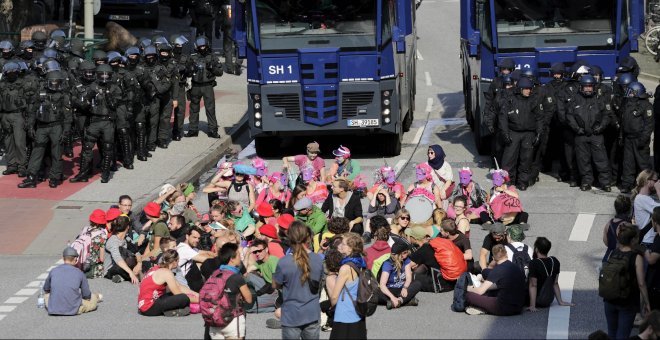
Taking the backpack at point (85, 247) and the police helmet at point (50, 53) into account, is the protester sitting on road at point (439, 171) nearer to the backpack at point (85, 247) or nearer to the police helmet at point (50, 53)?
the backpack at point (85, 247)

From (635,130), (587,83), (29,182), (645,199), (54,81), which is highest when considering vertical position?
(54,81)

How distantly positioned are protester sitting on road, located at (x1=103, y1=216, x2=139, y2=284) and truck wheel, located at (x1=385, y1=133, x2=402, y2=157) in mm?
8656

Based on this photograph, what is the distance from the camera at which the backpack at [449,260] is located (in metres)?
16.7

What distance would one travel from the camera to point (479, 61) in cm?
→ 2494

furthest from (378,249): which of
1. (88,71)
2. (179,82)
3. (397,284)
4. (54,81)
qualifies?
(179,82)

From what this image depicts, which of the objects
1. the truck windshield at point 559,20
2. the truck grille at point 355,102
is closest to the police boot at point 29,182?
the truck grille at point 355,102

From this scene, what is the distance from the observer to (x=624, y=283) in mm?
13562

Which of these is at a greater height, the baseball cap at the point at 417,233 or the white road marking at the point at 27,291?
the baseball cap at the point at 417,233

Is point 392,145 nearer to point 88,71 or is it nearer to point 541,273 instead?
Result: point 88,71

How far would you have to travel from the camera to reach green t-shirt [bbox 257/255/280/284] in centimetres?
1590

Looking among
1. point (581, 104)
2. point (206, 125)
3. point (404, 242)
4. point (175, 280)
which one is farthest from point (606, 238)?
point (206, 125)

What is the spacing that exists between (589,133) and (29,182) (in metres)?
8.70

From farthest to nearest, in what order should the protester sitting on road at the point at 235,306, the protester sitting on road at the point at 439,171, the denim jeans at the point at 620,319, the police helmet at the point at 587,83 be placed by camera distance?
the police helmet at the point at 587,83, the protester sitting on road at the point at 439,171, the denim jeans at the point at 620,319, the protester sitting on road at the point at 235,306

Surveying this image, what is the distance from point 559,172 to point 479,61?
2.55 meters
